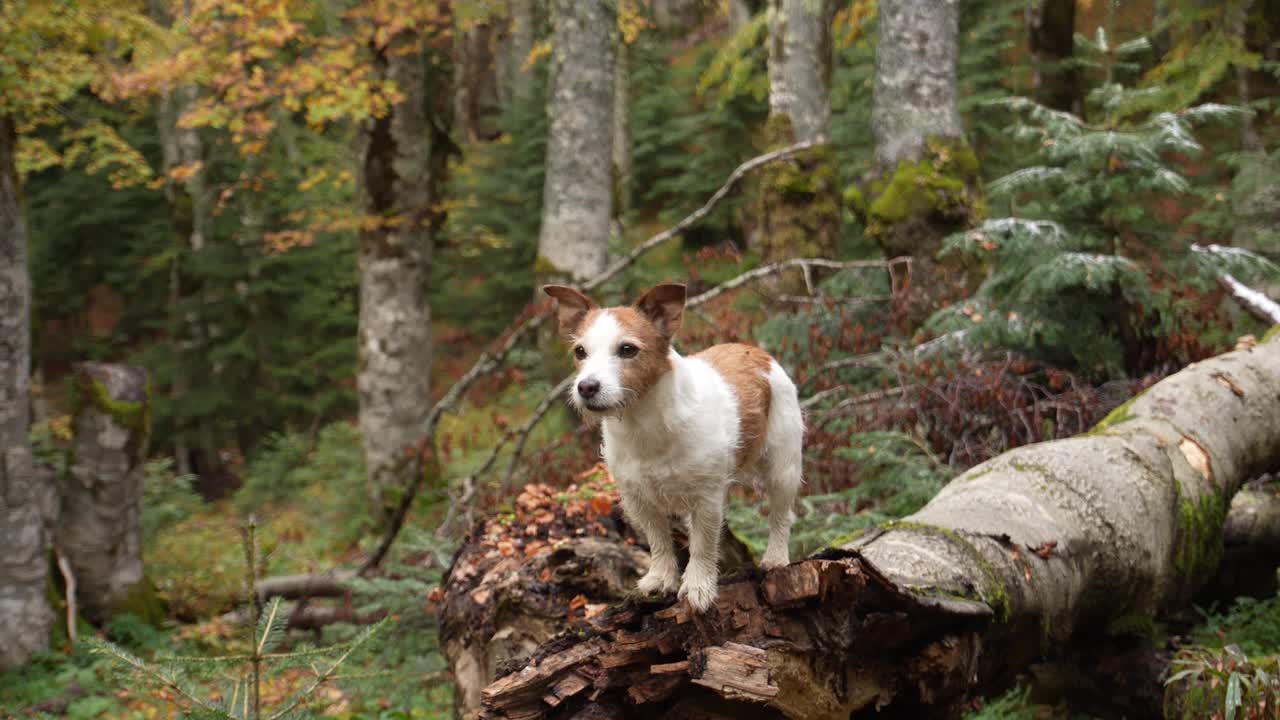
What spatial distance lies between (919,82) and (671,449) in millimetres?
6952

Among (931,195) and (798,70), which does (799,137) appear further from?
(931,195)

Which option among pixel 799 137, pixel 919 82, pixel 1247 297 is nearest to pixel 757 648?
pixel 1247 297

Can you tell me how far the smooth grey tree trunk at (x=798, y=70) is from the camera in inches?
460

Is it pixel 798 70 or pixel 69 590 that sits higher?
pixel 798 70

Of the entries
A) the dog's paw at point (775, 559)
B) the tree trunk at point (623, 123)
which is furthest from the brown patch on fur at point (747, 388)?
the tree trunk at point (623, 123)

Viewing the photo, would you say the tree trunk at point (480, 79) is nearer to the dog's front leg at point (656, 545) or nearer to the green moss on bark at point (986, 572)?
the dog's front leg at point (656, 545)

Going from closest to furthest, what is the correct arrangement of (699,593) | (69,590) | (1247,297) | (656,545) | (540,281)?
(699,593), (656,545), (1247,297), (69,590), (540,281)

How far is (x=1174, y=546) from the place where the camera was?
13.8 ft

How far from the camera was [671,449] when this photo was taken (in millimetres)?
2926

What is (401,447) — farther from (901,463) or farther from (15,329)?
(901,463)

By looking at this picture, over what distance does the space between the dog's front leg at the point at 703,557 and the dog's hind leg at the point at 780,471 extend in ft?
1.51

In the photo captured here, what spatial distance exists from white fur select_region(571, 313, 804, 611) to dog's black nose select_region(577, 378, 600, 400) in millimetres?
15

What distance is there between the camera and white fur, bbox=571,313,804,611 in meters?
2.79

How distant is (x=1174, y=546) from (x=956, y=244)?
10.7 ft
